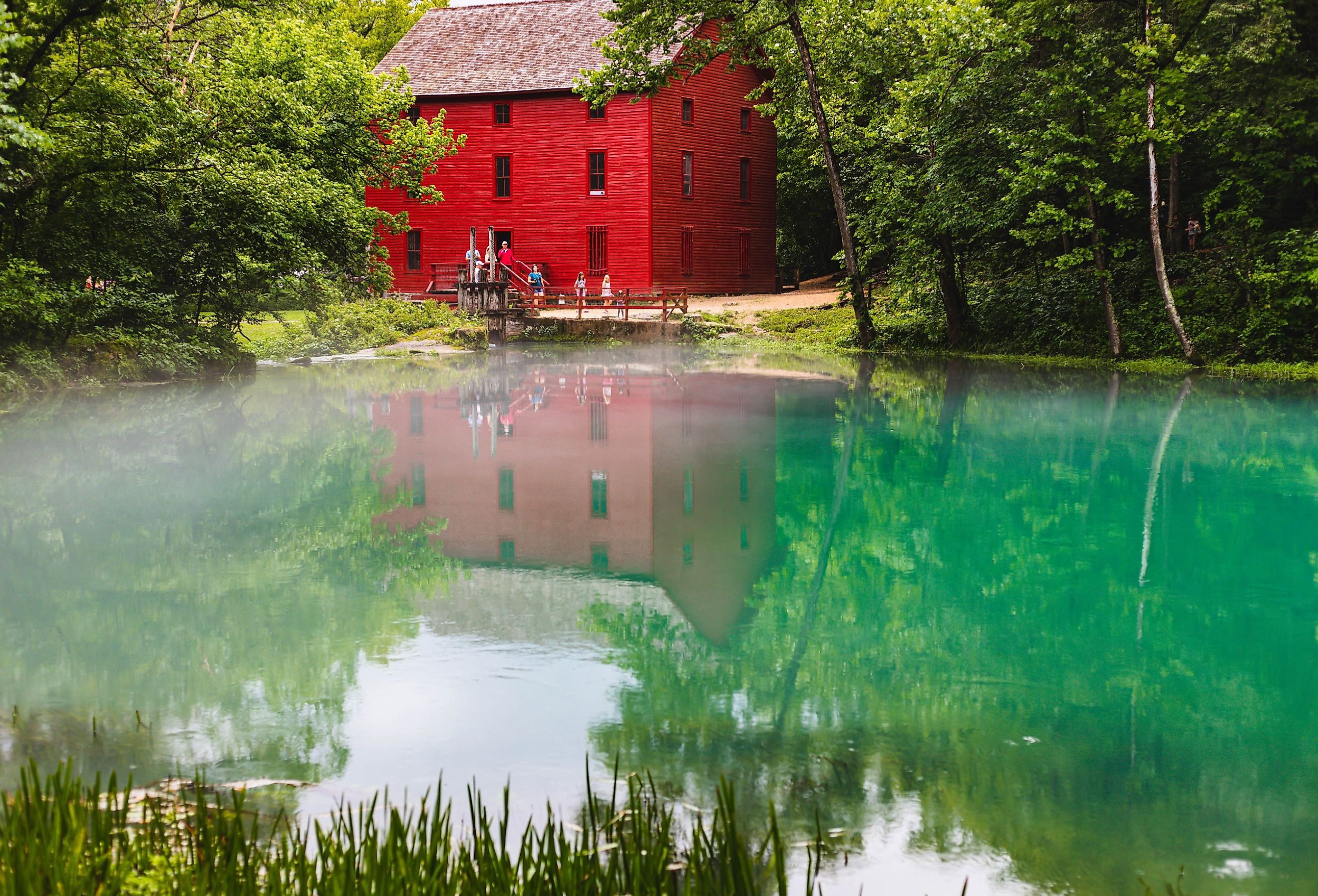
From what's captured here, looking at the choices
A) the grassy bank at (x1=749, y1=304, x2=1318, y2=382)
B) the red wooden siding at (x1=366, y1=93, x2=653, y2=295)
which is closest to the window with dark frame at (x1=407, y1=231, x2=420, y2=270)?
the red wooden siding at (x1=366, y1=93, x2=653, y2=295)

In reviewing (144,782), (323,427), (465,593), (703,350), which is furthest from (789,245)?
(144,782)

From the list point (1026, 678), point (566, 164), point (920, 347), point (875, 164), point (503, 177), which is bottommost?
point (1026, 678)

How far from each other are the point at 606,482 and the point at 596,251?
31304 millimetres

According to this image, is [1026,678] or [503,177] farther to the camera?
[503,177]

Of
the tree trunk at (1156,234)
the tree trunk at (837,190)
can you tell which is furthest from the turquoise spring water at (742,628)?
A: the tree trunk at (837,190)

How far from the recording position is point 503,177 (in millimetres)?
43281

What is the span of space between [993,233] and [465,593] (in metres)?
24.0

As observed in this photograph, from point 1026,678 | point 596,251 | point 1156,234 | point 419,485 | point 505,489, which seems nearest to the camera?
point 1026,678

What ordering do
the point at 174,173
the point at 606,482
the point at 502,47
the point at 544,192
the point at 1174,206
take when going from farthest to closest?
the point at 502,47
the point at 544,192
the point at 1174,206
the point at 174,173
the point at 606,482

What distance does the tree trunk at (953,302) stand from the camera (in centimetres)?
2867

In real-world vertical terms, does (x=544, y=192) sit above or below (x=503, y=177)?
below

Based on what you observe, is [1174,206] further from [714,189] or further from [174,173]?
[174,173]

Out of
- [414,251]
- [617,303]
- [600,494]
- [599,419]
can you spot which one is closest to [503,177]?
[414,251]

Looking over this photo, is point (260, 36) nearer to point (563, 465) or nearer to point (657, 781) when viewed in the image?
point (563, 465)
